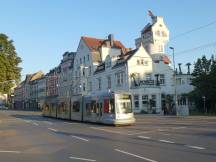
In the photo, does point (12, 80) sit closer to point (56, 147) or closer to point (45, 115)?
point (45, 115)

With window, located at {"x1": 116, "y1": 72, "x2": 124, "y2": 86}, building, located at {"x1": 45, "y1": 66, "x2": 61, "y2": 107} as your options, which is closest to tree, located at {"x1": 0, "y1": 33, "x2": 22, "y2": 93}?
window, located at {"x1": 116, "y1": 72, "x2": 124, "y2": 86}

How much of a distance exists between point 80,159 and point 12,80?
47.7m

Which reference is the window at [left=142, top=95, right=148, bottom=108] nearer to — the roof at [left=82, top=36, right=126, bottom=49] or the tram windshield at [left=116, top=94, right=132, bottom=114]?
the roof at [left=82, top=36, right=126, bottom=49]

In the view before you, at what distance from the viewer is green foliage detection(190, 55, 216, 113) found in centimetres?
5212

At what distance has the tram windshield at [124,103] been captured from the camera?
3272cm

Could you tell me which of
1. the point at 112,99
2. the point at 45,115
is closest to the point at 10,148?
the point at 112,99

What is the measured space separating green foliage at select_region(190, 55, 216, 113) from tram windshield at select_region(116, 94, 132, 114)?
21.8 meters

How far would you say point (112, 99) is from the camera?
3297cm

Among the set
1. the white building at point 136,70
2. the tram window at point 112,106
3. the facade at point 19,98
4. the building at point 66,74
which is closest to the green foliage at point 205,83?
the white building at point 136,70

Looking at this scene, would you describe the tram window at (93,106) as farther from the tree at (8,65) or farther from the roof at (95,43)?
the roof at (95,43)

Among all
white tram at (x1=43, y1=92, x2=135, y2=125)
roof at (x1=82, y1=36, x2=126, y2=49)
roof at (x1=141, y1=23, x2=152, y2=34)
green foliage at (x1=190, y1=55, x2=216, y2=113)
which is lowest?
white tram at (x1=43, y1=92, x2=135, y2=125)

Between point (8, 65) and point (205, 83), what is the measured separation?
2860cm

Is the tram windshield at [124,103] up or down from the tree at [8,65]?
down

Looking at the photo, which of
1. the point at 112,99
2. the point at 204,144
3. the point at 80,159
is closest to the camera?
the point at 80,159
